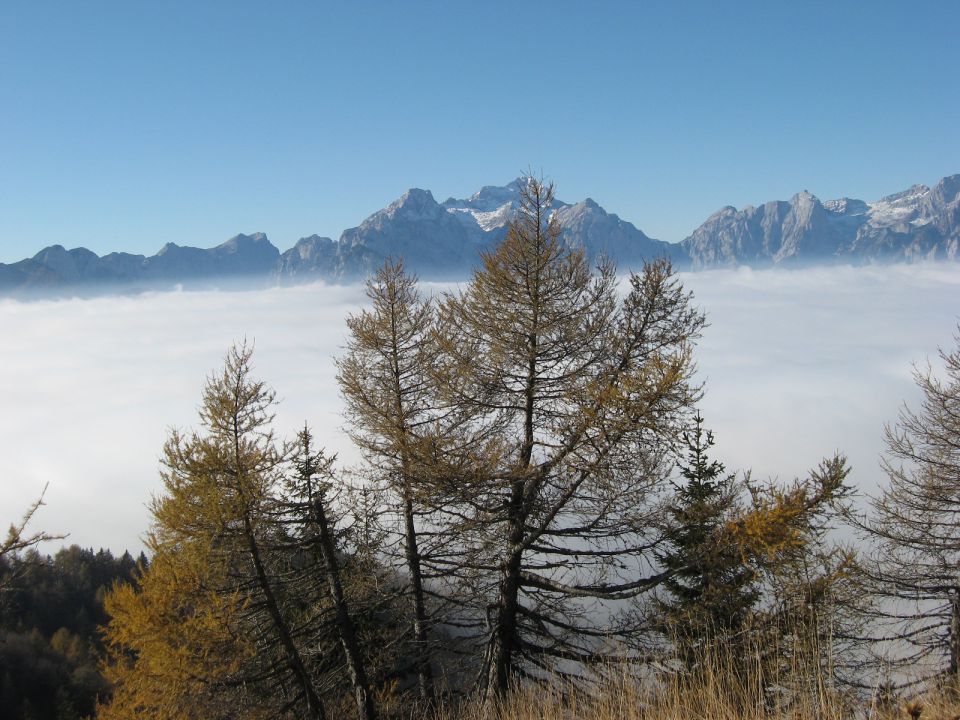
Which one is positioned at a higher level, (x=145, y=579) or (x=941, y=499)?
(x=941, y=499)

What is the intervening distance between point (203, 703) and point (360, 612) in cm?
327

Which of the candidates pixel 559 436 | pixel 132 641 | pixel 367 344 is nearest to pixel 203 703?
pixel 132 641

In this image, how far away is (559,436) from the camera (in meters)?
9.59

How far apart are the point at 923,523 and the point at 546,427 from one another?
30.2 ft

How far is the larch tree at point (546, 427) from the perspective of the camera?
361 inches

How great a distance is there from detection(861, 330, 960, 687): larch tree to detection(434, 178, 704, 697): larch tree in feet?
23.1

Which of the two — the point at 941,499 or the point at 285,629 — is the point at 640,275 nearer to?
the point at 941,499

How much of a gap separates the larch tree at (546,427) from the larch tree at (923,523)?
703 cm

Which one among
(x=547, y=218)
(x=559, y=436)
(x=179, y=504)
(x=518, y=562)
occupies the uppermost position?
(x=547, y=218)

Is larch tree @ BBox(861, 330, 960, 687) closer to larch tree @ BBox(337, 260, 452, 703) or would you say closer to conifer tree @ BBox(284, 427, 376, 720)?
larch tree @ BBox(337, 260, 452, 703)

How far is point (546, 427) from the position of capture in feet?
32.6

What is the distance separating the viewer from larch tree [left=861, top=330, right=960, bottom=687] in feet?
41.1

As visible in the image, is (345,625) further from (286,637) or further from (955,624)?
(955,624)

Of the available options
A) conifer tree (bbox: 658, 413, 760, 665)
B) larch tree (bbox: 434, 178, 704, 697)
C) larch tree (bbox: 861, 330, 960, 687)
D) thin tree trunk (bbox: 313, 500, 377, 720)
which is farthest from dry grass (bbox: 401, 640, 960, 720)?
larch tree (bbox: 861, 330, 960, 687)
